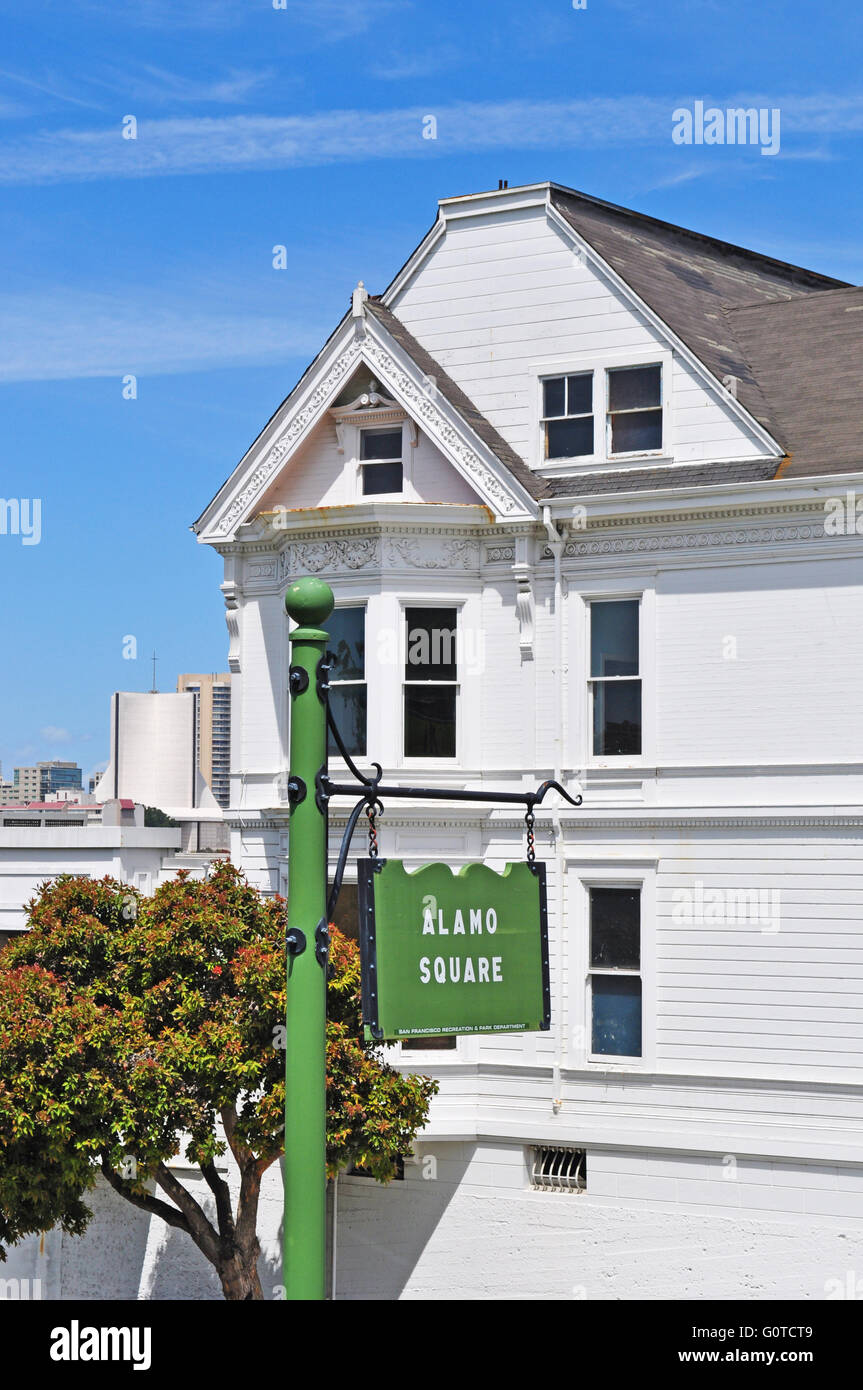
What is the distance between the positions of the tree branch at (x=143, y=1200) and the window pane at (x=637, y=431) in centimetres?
1112

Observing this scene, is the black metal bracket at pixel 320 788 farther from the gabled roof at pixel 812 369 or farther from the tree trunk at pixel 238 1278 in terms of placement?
the tree trunk at pixel 238 1278

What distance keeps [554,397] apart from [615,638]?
3502 mm

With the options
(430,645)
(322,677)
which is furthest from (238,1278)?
(322,677)

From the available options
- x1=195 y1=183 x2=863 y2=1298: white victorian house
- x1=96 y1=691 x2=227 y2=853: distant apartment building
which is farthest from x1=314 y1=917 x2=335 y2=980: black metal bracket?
x1=96 y1=691 x2=227 y2=853: distant apartment building

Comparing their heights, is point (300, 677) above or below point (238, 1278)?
above

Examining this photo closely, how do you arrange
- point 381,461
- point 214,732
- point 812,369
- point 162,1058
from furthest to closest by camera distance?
point 214,732
point 381,461
point 812,369
point 162,1058

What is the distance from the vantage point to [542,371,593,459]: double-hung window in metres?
22.0

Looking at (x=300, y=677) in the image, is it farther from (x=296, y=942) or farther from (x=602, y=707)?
(x=602, y=707)

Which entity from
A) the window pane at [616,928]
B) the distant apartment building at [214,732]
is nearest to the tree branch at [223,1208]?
the window pane at [616,928]

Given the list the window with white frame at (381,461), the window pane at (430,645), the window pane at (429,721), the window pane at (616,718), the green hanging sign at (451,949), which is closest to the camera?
the green hanging sign at (451,949)

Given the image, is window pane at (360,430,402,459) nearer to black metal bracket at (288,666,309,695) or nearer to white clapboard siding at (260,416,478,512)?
white clapboard siding at (260,416,478,512)

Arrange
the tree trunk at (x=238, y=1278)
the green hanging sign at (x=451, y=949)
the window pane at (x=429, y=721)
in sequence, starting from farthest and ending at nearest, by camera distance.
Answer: the window pane at (x=429, y=721) → the tree trunk at (x=238, y=1278) → the green hanging sign at (x=451, y=949)

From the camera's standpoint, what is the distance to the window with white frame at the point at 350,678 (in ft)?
71.7

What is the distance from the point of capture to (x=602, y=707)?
21484mm
